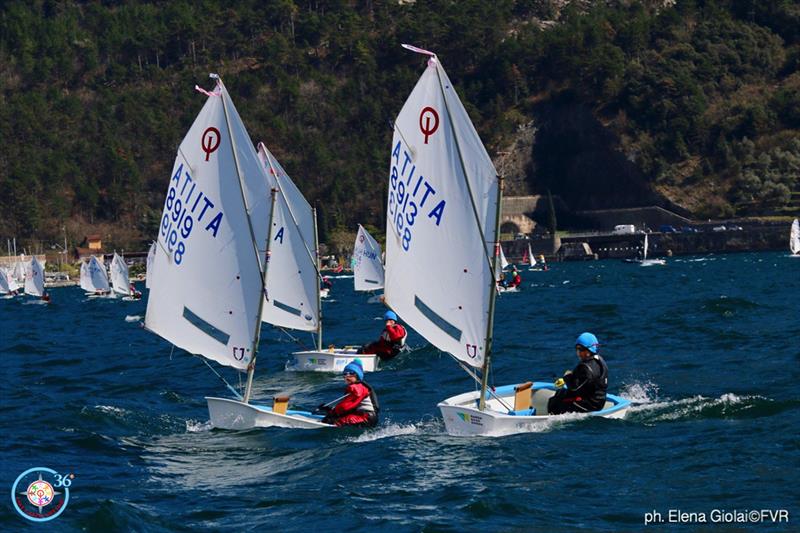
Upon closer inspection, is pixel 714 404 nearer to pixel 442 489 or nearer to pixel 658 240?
pixel 442 489

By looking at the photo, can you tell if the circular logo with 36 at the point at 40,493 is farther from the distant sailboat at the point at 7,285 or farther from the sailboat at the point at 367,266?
the distant sailboat at the point at 7,285

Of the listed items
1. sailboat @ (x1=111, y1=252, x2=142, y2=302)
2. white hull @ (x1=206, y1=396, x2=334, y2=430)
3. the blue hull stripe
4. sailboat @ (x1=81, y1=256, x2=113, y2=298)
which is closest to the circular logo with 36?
white hull @ (x1=206, y1=396, x2=334, y2=430)

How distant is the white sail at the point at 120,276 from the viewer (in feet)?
348

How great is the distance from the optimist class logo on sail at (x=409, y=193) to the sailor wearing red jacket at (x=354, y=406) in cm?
283

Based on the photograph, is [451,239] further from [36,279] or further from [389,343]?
[36,279]

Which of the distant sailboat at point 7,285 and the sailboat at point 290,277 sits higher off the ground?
the sailboat at point 290,277

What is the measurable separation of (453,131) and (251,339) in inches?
239

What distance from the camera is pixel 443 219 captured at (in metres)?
25.4

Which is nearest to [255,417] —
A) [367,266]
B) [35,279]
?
[367,266]

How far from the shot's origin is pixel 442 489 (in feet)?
69.2

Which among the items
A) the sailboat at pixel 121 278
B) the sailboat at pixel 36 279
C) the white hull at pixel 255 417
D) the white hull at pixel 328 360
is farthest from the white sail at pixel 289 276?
the sailboat at pixel 36 279

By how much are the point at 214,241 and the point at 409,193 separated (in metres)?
4.18

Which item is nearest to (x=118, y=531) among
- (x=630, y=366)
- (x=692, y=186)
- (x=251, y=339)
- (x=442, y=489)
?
(x=442, y=489)

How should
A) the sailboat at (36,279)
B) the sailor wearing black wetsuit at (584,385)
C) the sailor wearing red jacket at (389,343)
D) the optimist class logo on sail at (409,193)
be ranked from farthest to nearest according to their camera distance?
the sailboat at (36,279) → the sailor wearing red jacket at (389,343) → the optimist class logo on sail at (409,193) → the sailor wearing black wetsuit at (584,385)
